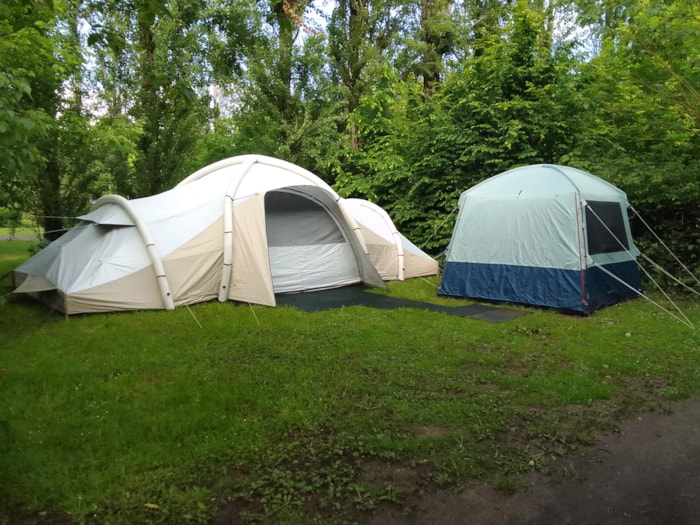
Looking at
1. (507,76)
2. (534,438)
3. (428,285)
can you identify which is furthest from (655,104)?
(534,438)

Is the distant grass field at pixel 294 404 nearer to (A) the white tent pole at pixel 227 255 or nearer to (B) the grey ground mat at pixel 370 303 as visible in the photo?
(B) the grey ground mat at pixel 370 303

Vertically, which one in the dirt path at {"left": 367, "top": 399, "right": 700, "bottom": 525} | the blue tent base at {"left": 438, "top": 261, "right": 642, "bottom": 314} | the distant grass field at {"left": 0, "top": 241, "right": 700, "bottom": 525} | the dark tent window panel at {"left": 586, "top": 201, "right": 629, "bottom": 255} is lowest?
the dirt path at {"left": 367, "top": 399, "right": 700, "bottom": 525}

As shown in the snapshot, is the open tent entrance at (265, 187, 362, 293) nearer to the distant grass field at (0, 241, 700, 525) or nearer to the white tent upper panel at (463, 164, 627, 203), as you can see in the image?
the distant grass field at (0, 241, 700, 525)

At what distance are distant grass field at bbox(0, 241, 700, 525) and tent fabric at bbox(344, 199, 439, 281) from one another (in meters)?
2.97

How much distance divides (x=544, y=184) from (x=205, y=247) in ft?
17.0

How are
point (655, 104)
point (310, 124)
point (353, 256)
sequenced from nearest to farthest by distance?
1. point (655, 104)
2. point (353, 256)
3. point (310, 124)

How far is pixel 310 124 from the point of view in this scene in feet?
46.7

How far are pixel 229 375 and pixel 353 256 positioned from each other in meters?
4.97

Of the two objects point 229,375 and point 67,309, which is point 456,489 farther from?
point 67,309

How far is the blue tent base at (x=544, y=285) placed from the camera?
271 inches

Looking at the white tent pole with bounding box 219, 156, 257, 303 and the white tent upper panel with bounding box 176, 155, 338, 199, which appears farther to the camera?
the white tent upper panel with bounding box 176, 155, 338, 199

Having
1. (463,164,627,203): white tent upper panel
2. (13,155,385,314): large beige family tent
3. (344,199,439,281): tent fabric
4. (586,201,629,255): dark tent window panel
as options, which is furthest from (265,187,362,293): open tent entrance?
(586,201,629,255): dark tent window panel

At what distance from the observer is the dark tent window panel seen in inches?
280

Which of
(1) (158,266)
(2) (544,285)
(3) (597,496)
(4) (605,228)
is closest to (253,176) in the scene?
(1) (158,266)
